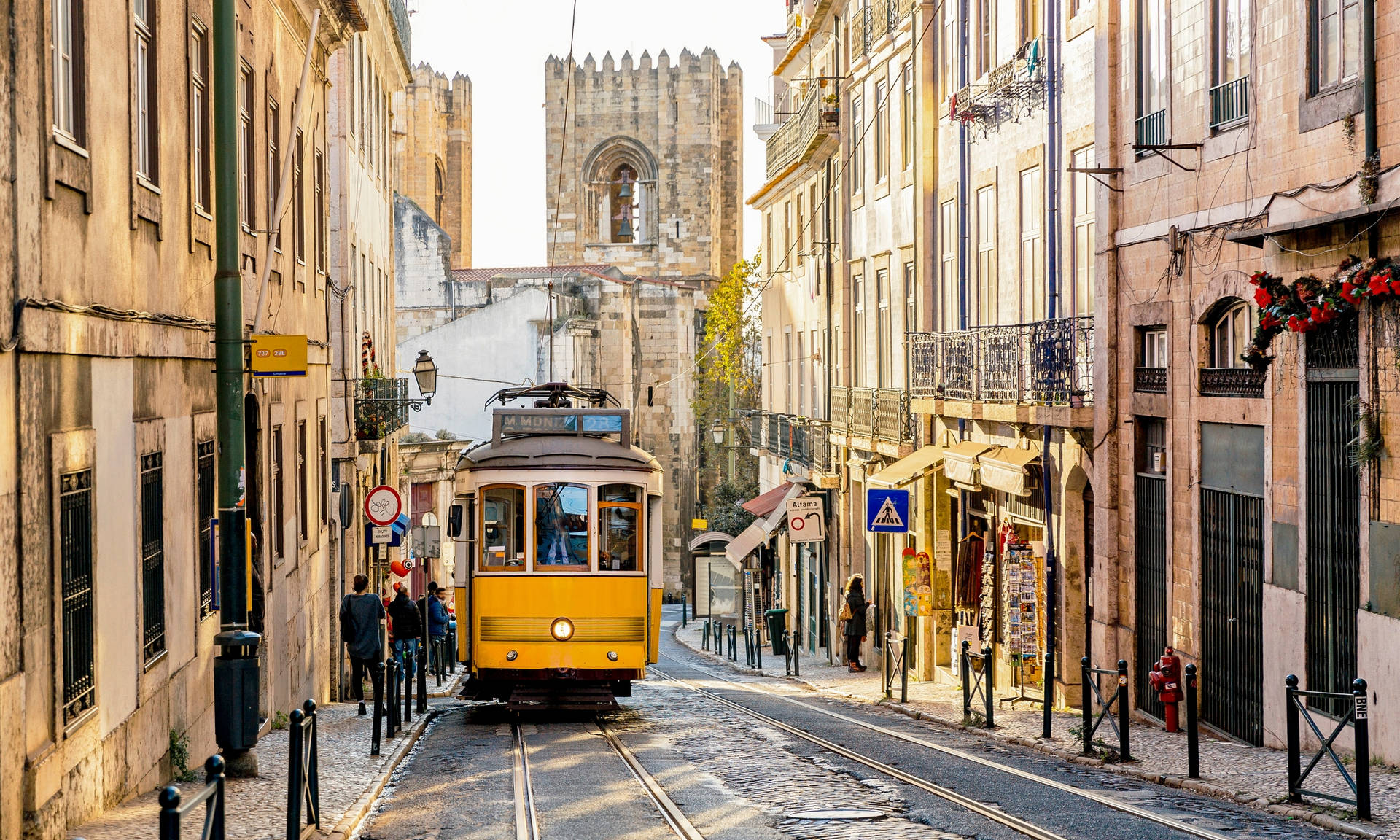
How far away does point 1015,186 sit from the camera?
827 inches

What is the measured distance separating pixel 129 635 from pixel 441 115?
7048 cm

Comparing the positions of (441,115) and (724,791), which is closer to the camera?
(724,791)

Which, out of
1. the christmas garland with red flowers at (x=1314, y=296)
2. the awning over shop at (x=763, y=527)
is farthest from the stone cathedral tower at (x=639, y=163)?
the christmas garland with red flowers at (x=1314, y=296)

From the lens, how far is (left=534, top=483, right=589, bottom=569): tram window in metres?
17.4

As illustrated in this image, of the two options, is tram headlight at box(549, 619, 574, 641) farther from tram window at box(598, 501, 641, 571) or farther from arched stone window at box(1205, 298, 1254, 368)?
arched stone window at box(1205, 298, 1254, 368)

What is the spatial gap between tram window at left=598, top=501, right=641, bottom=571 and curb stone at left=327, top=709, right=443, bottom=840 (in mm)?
2592

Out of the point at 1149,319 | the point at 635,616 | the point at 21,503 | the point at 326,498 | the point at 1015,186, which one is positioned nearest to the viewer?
the point at 21,503

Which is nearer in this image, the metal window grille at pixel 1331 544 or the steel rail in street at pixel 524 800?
the steel rail in street at pixel 524 800

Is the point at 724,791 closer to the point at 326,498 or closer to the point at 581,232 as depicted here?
the point at 326,498

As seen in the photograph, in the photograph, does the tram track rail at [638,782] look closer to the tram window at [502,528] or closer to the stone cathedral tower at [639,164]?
the tram window at [502,528]

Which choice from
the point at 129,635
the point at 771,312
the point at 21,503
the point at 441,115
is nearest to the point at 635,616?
the point at 129,635

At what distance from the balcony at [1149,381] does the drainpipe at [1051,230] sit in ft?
7.38

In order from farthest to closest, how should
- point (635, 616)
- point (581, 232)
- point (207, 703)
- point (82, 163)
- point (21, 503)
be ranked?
point (581, 232), point (635, 616), point (207, 703), point (82, 163), point (21, 503)

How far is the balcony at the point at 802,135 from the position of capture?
107 ft
